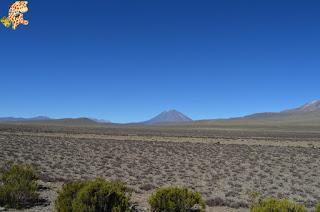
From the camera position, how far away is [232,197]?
1357cm

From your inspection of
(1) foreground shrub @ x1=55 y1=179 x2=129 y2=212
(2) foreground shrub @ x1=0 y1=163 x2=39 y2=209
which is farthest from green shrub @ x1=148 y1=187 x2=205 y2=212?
(2) foreground shrub @ x1=0 y1=163 x2=39 y2=209

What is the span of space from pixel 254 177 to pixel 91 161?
10014 mm

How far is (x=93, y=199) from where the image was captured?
8.19 metres

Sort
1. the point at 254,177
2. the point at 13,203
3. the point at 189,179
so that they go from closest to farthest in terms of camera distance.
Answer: the point at 13,203, the point at 189,179, the point at 254,177

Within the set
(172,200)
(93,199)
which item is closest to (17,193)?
(93,199)

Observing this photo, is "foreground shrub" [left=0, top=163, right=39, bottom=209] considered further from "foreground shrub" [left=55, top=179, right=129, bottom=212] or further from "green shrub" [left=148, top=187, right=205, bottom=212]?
"green shrub" [left=148, top=187, right=205, bottom=212]

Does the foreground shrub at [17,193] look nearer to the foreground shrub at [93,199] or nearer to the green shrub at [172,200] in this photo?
the foreground shrub at [93,199]

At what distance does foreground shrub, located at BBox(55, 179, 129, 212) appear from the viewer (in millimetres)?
8055

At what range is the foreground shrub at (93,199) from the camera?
805cm

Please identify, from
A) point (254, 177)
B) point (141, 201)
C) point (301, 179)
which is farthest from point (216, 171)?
point (141, 201)

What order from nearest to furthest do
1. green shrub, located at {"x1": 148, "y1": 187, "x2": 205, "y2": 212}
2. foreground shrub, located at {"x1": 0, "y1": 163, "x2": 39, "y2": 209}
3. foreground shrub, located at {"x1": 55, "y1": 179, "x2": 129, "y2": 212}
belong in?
1. foreground shrub, located at {"x1": 55, "y1": 179, "x2": 129, "y2": 212}
2. green shrub, located at {"x1": 148, "y1": 187, "x2": 205, "y2": 212}
3. foreground shrub, located at {"x1": 0, "y1": 163, "x2": 39, "y2": 209}

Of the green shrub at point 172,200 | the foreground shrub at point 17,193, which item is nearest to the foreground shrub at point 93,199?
the green shrub at point 172,200

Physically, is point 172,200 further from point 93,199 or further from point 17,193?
point 17,193

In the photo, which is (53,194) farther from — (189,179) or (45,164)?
(45,164)
